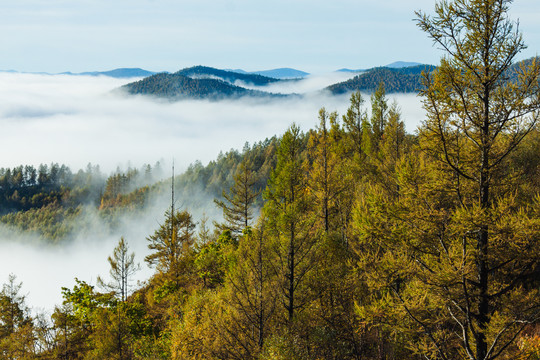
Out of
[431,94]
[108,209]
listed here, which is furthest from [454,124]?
[108,209]

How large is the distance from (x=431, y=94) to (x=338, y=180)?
17.5 metres

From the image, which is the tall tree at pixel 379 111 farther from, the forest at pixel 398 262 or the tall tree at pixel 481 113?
the tall tree at pixel 481 113

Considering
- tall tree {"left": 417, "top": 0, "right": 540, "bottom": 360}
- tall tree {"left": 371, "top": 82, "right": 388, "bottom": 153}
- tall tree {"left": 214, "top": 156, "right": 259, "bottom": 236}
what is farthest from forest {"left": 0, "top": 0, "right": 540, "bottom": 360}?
tall tree {"left": 371, "top": 82, "right": 388, "bottom": 153}

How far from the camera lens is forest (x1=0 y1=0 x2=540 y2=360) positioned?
7480mm

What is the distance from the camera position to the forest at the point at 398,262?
7.48m

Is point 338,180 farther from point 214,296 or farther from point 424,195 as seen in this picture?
point 424,195

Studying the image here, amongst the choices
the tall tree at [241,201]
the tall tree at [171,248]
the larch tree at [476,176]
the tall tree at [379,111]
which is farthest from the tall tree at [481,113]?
the tall tree at [379,111]

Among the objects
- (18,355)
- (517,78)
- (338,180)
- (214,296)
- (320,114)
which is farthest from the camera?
(320,114)

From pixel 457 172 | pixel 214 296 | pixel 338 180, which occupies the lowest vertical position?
pixel 214 296

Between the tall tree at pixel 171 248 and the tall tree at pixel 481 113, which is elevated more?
the tall tree at pixel 481 113

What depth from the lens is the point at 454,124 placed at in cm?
777

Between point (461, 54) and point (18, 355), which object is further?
point (18, 355)

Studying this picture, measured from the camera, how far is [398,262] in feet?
26.8

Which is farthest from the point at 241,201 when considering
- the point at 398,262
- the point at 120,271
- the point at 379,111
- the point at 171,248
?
the point at 398,262
